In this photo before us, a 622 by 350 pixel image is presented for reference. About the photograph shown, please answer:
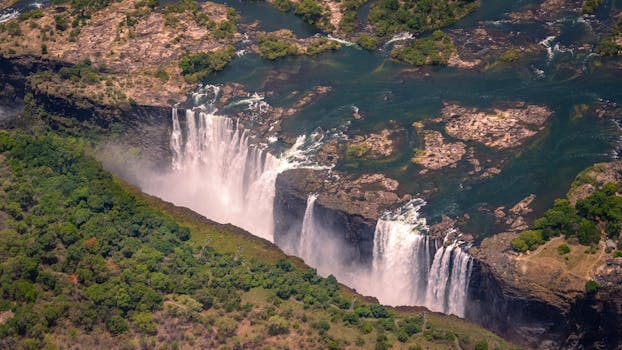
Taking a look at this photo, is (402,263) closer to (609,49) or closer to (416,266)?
(416,266)

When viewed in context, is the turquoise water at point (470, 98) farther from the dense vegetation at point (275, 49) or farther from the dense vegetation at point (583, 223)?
the dense vegetation at point (583, 223)

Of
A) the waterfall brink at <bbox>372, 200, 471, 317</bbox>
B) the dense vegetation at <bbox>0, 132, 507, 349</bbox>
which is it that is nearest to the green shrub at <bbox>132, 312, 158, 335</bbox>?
the dense vegetation at <bbox>0, 132, 507, 349</bbox>

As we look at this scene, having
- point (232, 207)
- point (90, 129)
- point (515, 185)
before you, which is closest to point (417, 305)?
point (515, 185)

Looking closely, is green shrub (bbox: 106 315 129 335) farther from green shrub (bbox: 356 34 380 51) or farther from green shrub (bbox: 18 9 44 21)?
green shrub (bbox: 18 9 44 21)

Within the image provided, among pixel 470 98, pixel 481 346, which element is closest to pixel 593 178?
pixel 470 98

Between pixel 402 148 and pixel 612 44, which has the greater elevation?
pixel 612 44

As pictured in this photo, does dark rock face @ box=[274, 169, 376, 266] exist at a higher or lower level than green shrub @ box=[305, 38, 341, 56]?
lower
